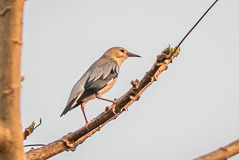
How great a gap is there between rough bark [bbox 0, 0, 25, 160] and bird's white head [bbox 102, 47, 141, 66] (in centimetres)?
778

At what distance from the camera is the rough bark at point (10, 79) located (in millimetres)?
2271

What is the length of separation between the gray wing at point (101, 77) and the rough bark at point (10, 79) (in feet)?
18.2

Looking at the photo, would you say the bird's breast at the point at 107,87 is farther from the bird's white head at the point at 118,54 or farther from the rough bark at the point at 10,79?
the rough bark at the point at 10,79

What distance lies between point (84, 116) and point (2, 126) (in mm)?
5116

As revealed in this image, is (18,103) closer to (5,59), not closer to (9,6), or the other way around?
(5,59)

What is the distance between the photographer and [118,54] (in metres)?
10.5

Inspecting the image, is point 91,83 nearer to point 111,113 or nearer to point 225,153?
point 111,113

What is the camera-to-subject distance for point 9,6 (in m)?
2.24

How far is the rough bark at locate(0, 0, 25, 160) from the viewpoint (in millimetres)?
2271

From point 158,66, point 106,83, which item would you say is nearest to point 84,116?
point 106,83

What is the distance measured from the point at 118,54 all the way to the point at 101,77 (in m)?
2.01

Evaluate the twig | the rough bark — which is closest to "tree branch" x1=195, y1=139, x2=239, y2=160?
the rough bark

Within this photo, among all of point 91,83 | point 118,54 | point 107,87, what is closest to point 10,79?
point 91,83

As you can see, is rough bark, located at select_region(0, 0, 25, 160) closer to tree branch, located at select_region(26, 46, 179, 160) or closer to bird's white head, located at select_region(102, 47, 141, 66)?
tree branch, located at select_region(26, 46, 179, 160)
